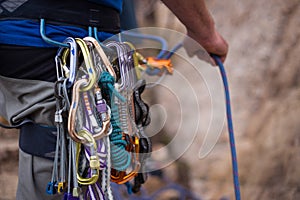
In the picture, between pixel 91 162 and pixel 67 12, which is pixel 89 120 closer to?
pixel 91 162

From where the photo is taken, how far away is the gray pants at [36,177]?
0.79 meters

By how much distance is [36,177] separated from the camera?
80 cm

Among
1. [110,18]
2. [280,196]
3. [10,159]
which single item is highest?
[110,18]

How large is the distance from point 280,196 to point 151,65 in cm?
112

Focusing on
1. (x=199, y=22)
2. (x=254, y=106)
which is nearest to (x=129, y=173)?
(x=199, y=22)

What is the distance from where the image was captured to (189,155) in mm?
2203

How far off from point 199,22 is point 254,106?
49.6 inches

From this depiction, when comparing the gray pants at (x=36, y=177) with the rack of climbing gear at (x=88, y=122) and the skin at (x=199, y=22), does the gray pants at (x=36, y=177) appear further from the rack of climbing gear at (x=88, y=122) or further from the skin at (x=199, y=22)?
the skin at (x=199, y=22)

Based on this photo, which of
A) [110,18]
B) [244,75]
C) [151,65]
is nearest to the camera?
[110,18]

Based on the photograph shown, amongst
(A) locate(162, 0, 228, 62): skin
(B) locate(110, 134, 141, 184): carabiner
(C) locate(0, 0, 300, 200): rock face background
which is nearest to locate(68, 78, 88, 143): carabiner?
(B) locate(110, 134, 141, 184): carabiner

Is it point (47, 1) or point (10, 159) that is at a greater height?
point (47, 1)

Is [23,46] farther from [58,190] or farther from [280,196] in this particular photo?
[280,196]

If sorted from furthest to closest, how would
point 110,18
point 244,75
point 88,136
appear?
point 244,75 < point 110,18 < point 88,136

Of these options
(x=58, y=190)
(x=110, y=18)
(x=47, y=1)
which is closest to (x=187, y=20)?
(x=110, y=18)
